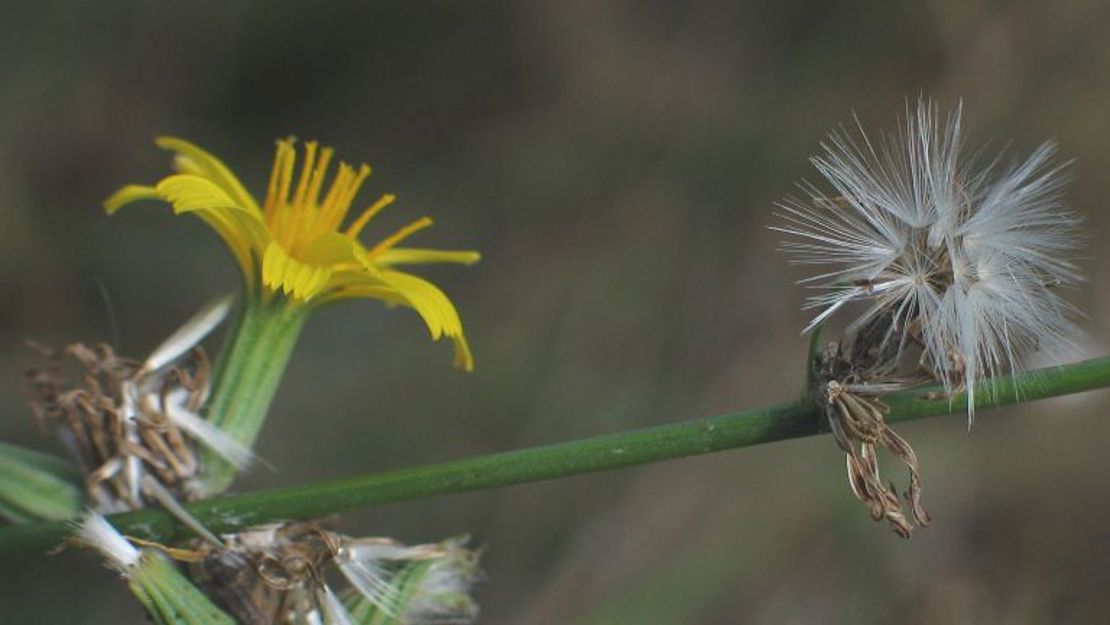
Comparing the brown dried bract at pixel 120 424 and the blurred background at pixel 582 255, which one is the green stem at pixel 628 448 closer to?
the brown dried bract at pixel 120 424

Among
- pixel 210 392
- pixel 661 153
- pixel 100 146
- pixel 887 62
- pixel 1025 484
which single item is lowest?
pixel 210 392

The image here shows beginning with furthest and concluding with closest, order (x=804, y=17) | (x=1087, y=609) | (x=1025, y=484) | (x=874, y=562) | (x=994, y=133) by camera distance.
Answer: (x=804, y=17) → (x=994, y=133) → (x=1025, y=484) → (x=874, y=562) → (x=1087, y=609)

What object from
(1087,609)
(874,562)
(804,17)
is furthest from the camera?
(804,17)


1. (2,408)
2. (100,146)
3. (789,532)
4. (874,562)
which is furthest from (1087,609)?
(100,146)

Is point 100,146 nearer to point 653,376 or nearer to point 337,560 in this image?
point 653,376

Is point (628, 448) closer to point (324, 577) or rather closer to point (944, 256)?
point (944, 256)

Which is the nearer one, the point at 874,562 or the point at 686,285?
the point at 874,562

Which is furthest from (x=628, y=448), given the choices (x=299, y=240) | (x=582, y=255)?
(x=582, y=255)
